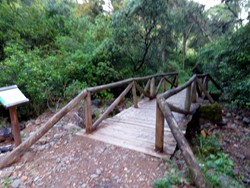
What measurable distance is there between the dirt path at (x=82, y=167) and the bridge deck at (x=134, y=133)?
17 centimetres

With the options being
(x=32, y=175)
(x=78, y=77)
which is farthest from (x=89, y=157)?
(x=78, y=77)

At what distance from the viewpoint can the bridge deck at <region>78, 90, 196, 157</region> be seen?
296 cm

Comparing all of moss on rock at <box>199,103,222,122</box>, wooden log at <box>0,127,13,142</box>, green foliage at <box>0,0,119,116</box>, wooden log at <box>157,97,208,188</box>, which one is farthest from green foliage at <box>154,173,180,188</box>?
green foliage at <box>0,0,119,116</box>

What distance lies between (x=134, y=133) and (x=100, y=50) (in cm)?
511

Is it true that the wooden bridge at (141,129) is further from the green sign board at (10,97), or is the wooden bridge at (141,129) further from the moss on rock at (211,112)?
the green sign board at (10,97)

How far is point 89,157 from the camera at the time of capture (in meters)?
2.74

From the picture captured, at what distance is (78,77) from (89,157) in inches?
196

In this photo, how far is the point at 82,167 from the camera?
8.18 ft

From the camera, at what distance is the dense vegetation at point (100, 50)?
548 cm

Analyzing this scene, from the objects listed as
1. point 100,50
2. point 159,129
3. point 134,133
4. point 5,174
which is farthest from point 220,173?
point 100,50

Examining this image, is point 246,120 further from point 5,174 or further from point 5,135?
point 5,135

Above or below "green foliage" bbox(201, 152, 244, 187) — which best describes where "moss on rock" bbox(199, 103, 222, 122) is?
below

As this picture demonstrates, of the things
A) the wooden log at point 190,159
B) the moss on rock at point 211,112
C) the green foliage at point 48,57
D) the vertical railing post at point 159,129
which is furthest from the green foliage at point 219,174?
the green foliage at point 48,57

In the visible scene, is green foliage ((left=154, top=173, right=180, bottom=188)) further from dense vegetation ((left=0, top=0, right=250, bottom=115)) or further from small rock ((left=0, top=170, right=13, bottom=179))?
dense vegetation ((left=0, top=0, right=250, bottom=115))
